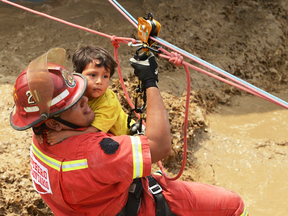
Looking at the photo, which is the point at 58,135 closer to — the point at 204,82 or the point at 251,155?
the point at 251,155

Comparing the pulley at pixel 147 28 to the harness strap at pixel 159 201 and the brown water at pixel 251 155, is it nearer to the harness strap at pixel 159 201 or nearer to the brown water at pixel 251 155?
the harness strap at pixel 159 201

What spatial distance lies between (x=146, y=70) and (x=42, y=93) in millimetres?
638

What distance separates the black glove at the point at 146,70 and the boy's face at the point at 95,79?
275 millimetres

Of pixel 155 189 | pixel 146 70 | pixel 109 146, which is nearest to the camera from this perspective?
pixel 109 146

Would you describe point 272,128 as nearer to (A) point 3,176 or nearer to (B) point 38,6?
(A) point 3,176

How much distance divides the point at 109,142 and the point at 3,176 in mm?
1684

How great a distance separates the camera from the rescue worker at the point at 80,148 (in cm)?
135

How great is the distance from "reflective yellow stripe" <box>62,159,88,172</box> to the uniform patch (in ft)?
0.39

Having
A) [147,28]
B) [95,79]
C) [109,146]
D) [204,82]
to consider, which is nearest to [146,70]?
[147,28]

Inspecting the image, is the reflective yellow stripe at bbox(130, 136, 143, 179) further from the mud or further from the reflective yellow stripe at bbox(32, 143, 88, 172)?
the mud

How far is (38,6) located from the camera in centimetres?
473

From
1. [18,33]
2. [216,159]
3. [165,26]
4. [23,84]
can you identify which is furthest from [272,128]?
[18,33]

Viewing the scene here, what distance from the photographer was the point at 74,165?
1.36 m

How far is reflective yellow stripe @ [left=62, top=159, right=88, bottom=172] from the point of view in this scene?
1348 millimetres
